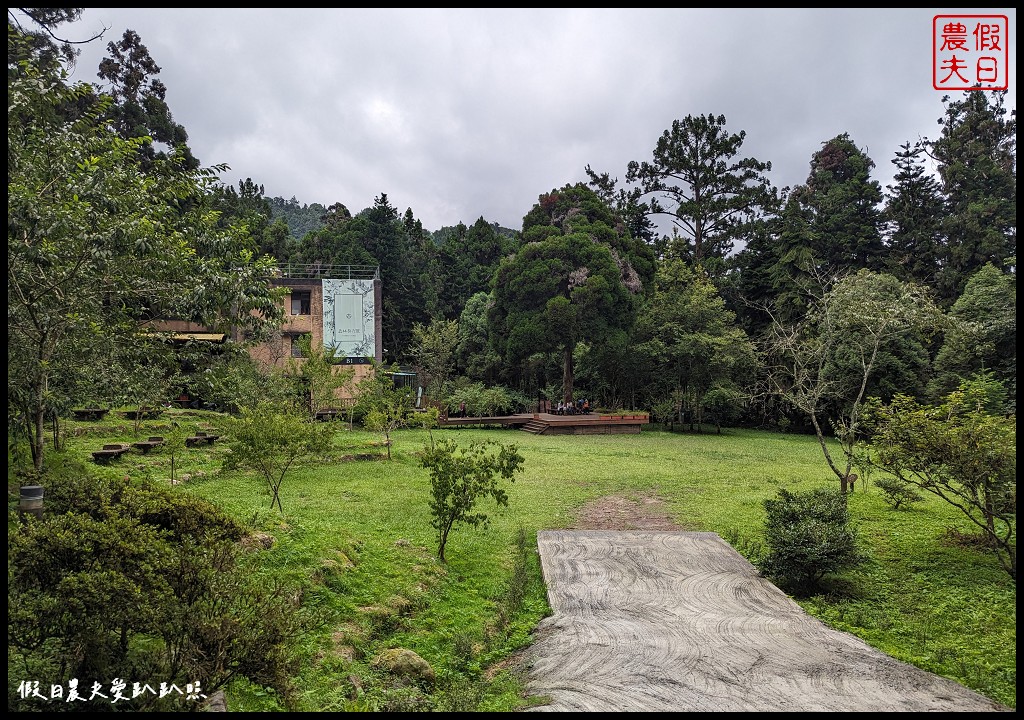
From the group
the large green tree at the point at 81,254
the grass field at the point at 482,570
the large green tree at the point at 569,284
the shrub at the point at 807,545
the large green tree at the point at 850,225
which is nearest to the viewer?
the grass field at the point at 482,570

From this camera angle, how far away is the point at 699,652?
4492 mm

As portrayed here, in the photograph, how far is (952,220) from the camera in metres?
23.7

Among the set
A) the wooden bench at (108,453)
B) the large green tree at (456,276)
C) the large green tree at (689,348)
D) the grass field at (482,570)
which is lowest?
the grass field at (482,570)

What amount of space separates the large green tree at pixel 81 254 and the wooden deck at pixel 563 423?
1534 centimetres

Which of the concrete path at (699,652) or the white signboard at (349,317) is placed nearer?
the concrete path at (699,652)

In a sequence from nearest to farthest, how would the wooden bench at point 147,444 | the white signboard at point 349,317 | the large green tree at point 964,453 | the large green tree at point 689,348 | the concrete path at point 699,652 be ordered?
the concrete path at point 699,652, the large green tree at point 964,453, the wooden bench at point 147,444, the large green tree at point 689,348, the white signboard at point 349,317

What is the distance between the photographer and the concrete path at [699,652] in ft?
12.3

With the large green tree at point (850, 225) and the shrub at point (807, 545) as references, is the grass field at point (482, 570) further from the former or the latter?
the large green tree at point (850, 225)

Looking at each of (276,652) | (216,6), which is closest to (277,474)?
(276,652)

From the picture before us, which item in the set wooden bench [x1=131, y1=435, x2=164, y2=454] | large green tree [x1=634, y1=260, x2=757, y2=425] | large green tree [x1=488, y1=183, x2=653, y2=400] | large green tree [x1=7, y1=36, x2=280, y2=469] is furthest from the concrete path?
large green tree [x1=634, y1=260, x2=757, y2=425]

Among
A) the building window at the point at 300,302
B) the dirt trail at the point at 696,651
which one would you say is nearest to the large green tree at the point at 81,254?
the dirt trail at the point at 696,651

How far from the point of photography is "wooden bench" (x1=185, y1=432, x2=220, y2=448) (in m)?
13.3

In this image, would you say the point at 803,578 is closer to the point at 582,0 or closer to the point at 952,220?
the point at 582,0

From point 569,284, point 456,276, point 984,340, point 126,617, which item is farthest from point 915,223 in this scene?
point 126,617
